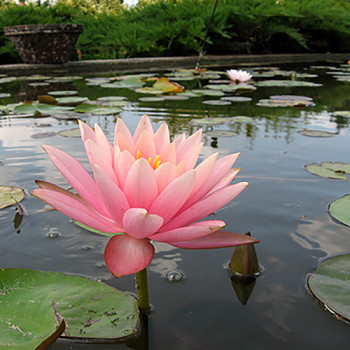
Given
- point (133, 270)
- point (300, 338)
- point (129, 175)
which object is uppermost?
point (129, 175)

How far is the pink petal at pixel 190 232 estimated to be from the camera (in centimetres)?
53

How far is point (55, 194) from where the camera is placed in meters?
0.57

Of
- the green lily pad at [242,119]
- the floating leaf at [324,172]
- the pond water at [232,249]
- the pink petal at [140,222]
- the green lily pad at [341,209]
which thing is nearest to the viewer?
the pink petal at [140,222]

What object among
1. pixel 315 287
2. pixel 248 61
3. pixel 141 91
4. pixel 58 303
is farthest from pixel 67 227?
pixel 248 61

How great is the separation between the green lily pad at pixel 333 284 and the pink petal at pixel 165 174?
1.19 ft

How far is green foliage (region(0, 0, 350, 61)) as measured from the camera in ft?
21.4

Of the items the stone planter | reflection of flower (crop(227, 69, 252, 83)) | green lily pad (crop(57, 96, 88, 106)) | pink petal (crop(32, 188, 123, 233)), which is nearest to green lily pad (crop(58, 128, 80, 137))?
green lily pad (crop(57, 96, 88, 106))

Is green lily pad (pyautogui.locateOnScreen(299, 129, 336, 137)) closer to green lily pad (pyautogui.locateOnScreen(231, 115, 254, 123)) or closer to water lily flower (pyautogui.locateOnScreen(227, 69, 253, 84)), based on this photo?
green lily pad (pyautogui.locateOnScreen(231, 115, 254, 123))

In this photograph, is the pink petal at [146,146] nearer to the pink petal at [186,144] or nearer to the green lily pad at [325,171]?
the pink petal at [186,144]

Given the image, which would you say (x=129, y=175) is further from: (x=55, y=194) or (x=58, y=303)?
(x=58, y=303)

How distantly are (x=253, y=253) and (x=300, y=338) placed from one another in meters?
0.18

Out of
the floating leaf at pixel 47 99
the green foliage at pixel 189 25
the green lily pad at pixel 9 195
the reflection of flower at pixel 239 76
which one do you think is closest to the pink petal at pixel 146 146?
the green lily pad at pixel 9 195

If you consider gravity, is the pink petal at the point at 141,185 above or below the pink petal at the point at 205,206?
above

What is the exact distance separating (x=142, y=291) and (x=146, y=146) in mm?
245
